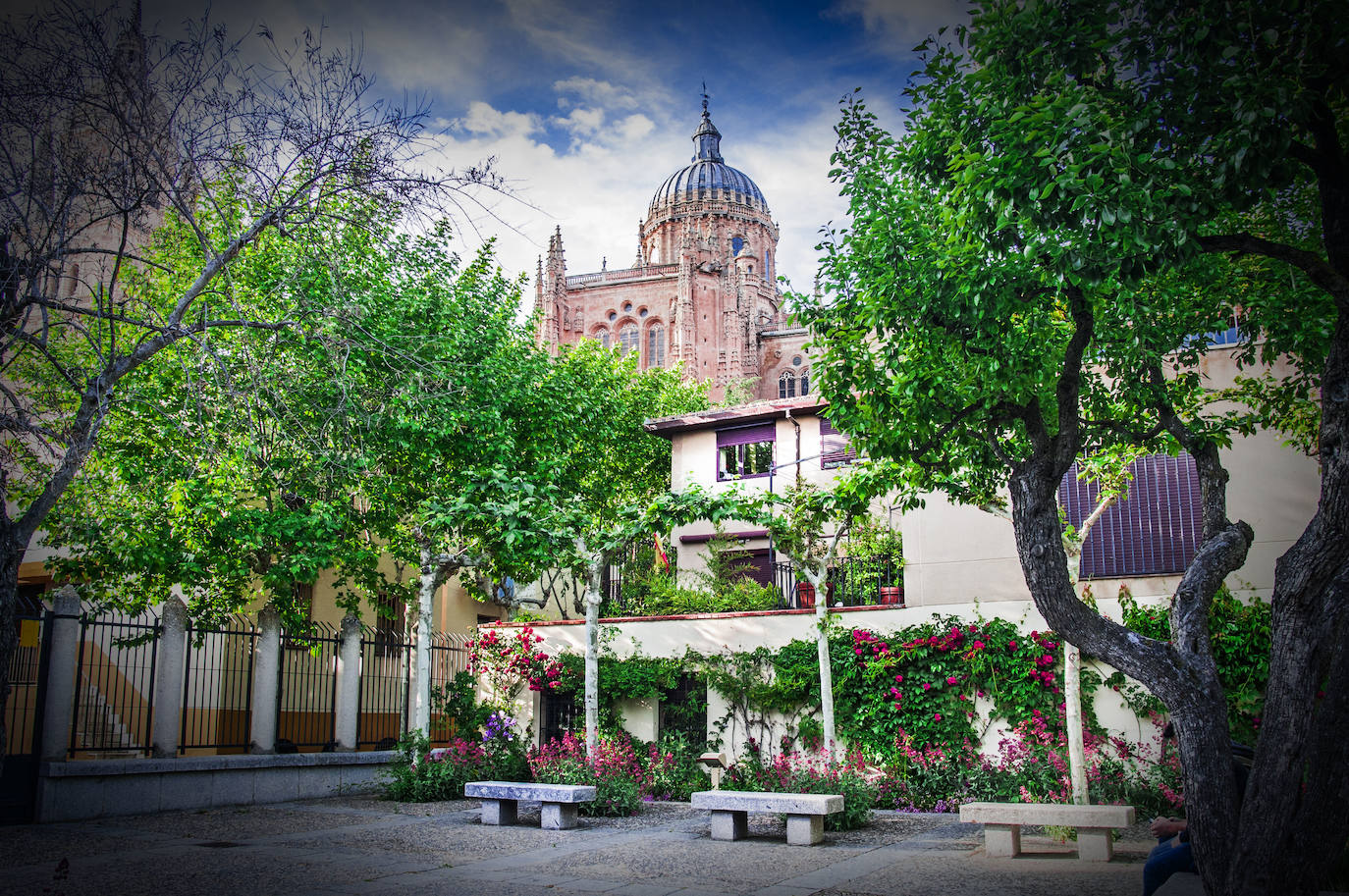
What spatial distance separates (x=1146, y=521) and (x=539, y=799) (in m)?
10.1

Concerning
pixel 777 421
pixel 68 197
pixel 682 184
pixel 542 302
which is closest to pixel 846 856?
pixel 68 197

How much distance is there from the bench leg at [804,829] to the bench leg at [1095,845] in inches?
104

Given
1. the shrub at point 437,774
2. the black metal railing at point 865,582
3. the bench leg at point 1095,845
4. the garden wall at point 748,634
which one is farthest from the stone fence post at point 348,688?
the bench leg at point 1095,845

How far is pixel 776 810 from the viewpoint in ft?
33.8

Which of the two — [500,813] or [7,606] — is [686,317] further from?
[7,606]

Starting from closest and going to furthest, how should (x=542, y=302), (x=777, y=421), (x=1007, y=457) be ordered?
1. (x=1007, y=457)
2. (x=777, y=421)
3. (x=542, y=302)

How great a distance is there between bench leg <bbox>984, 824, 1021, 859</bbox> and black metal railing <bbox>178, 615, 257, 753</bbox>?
34.0ft

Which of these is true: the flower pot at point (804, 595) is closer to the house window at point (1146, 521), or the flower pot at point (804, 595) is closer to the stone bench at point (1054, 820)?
the house window at point (1146, 521)

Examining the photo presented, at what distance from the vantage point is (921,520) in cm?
1579

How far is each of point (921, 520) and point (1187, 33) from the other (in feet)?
35.4

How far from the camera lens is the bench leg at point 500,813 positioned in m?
12.0

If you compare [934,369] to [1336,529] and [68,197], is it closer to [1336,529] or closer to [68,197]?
[1336,529]

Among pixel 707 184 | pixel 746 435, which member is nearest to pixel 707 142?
pixel 707 184

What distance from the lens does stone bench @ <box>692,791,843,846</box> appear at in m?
10.2
